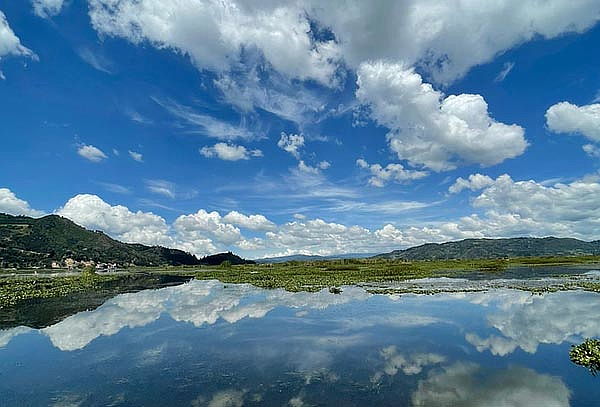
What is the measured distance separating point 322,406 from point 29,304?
55711 mm

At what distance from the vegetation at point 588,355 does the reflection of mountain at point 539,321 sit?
8.30ft

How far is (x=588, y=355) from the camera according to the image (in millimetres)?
22875

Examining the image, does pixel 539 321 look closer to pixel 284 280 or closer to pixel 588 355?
pixel 588 355

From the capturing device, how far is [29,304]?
2120 inches

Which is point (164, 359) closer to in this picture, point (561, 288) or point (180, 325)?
point (180, 325)

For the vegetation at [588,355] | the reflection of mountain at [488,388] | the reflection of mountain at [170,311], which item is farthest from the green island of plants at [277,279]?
the reflection of mountain at [488,388]

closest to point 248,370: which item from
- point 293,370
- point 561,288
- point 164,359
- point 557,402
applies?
point 293,370

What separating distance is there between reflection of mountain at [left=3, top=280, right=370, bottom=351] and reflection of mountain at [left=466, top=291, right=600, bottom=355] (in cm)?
2022

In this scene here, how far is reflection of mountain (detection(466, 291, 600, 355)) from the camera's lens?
91.6 ft

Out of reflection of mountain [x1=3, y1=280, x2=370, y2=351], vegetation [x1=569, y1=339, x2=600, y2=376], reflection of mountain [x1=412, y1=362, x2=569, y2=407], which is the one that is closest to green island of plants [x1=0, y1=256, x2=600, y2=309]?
reflection of mountain [x1=3, y1=280, x2=370, y2=351]

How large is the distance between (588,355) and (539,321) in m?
12.4

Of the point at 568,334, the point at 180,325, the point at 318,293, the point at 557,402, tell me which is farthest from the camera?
the point at 318,293

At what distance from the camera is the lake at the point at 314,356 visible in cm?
1847

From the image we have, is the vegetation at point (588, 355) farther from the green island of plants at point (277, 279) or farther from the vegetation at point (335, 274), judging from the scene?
the vegetation at point (335, 274)
